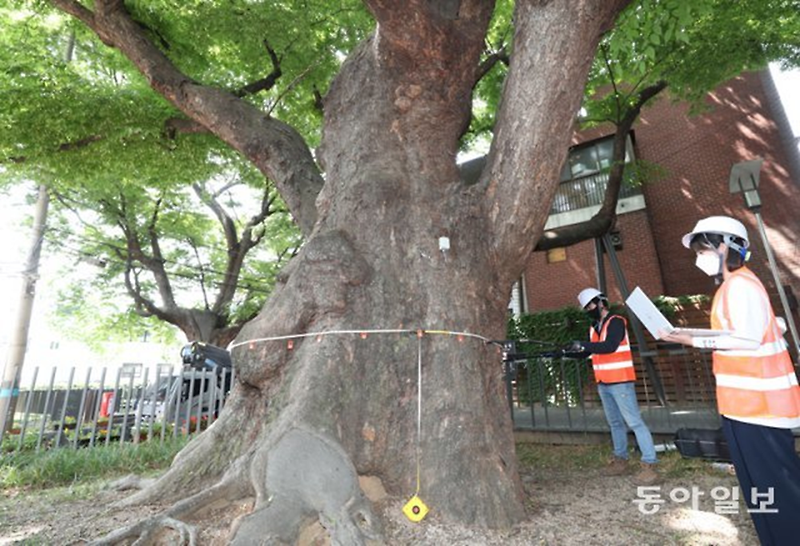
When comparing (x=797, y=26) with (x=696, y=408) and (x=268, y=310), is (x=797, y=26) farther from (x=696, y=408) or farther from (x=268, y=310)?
(x=268, y=310)

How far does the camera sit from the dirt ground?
281 cm

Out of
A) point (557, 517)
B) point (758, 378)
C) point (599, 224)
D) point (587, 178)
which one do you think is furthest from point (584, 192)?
point (758, 378)

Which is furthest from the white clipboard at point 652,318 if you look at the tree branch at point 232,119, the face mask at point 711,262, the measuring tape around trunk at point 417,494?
the tree branch at point 232,119

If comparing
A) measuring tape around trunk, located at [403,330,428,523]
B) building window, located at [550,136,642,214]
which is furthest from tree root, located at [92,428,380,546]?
building window, located at [550,136,642,214]

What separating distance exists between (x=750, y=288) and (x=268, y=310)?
10.8 ft

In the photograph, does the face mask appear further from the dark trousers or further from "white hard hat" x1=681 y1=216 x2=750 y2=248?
the dark trousers

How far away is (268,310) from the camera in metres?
3.77

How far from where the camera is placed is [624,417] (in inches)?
188

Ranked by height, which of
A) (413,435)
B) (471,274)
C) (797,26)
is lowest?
(413,435)

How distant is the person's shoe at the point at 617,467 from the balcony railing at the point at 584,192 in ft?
31.8

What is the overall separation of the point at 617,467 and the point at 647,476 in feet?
1.30

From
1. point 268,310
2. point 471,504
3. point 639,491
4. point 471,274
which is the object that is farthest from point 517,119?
point 639,491

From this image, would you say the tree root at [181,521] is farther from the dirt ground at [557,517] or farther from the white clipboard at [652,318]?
the white clipboard at [652,318]

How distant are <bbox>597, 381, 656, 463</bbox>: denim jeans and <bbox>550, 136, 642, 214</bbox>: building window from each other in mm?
9663
